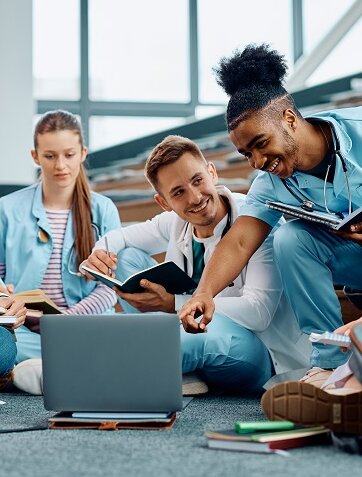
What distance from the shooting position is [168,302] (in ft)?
6.37

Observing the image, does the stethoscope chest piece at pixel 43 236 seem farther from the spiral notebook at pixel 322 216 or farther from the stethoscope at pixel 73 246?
the spiral notebook at pixel 322 216

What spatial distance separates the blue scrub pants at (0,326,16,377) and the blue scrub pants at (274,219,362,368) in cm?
70

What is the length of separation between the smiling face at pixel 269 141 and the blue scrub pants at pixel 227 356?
43cm

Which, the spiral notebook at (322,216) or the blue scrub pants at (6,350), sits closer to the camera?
the spiral notebook at (322,216)

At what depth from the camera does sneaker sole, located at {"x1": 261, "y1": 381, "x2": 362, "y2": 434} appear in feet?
4.18

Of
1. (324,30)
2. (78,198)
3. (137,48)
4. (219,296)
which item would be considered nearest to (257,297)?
(219,296)

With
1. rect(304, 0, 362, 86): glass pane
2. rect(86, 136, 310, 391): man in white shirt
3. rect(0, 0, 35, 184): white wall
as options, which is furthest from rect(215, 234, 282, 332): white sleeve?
rect(304, 0, 362, 86): glass pane

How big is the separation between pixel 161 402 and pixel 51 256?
1.00 m

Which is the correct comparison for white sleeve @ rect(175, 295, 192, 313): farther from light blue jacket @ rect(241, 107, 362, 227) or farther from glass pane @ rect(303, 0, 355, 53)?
glass pane @ rect(303, 0, 355, 53)

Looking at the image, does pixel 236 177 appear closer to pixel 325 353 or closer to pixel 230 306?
pixel 230 306

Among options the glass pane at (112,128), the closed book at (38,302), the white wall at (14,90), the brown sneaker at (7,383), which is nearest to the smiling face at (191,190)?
the closed book at (38,302)

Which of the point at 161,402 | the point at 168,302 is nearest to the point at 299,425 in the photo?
the point at 161,402

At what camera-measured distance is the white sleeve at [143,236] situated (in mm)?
2174

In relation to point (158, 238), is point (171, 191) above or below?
above
